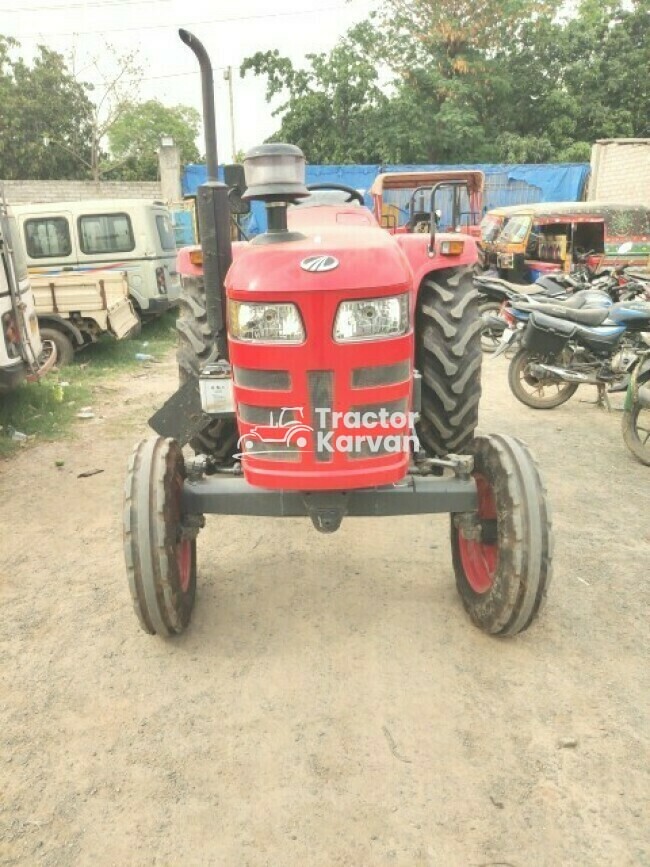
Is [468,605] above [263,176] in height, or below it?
below

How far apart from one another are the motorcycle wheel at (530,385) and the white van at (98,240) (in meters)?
5.47

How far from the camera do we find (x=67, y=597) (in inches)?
124

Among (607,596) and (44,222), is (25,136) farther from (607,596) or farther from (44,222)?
(607,596)

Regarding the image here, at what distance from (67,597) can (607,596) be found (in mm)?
2513

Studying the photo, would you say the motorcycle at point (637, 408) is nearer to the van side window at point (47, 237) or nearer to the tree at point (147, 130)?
the van side window at point (47, 237)

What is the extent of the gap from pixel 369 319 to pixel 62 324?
264 inches

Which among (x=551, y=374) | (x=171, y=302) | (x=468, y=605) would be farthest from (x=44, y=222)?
(x=468, y=605)

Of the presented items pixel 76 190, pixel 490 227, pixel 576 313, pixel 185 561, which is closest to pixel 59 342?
pixel 576 313

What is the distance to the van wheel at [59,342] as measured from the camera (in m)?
7.96

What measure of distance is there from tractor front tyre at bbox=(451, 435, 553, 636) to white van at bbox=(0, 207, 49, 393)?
3877 mm

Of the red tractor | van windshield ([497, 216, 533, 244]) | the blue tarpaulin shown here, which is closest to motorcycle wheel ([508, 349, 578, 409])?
the red tractor

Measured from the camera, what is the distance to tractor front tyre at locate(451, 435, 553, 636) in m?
2.47

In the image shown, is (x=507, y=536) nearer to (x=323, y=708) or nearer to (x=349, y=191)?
(x=323, y=708)

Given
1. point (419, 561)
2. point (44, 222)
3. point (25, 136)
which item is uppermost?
point (25, 136)
